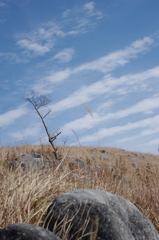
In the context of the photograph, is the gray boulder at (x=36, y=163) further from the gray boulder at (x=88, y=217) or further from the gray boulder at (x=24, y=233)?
the gray boulder at (x=24, y=233)

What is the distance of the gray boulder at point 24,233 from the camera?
1847 mm

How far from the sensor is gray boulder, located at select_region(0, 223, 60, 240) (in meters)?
1.85

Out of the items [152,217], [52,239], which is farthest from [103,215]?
[152,217]

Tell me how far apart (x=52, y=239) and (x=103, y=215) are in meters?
0.78

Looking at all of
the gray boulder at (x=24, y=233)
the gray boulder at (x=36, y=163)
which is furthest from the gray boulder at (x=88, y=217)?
the gray boulder at (x=36, y=163)

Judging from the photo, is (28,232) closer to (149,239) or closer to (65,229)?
(65,229)

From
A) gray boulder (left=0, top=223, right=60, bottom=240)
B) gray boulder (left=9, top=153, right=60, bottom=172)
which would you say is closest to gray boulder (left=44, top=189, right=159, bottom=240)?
gray boulder (left=0, top=223, right=60, bottom=240)

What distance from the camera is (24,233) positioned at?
1.86 metres

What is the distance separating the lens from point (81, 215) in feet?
8.37

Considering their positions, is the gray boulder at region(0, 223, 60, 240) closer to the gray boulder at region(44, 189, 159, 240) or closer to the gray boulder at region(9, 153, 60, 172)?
the gray boulder at region(44, 189, 159, 240)

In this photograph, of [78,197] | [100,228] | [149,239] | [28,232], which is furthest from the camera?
[149,239]

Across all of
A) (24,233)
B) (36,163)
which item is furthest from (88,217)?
(36,163)

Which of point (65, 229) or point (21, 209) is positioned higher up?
point (21, 209)

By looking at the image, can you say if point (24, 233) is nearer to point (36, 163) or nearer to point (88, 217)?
point (88, 217)
